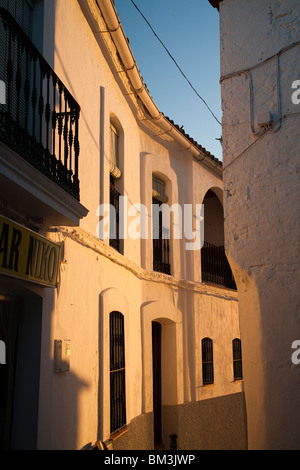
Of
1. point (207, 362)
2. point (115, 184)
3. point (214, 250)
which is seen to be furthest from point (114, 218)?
point (214, 250)

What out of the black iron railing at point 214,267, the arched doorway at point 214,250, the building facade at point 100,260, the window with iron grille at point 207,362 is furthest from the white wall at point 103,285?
the arched doorway at point 214,250

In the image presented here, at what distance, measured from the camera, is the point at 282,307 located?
243 inches

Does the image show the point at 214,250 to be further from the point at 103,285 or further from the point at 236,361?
the point at 103,285

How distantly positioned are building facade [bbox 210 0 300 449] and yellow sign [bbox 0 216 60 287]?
8.38 ft

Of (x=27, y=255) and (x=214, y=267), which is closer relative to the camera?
(x=27, y=255)

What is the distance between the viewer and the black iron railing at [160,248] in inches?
417

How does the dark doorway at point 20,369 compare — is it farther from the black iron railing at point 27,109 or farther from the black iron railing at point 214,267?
the black iron railing at point 214,267

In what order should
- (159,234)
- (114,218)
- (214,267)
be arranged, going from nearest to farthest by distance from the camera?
(114,218), (159,234), (214,267)

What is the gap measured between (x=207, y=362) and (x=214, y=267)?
8.83ft

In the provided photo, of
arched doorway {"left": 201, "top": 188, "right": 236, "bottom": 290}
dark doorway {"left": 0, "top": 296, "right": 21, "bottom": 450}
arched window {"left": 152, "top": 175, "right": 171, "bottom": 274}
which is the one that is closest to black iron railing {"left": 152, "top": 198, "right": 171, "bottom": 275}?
arched window {"left": 152, "top": 175, "right": 171, "bottom": 274}

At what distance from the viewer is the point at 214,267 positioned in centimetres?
1352

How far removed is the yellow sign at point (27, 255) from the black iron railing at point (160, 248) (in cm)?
531

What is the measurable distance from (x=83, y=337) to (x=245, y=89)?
12.8 ft

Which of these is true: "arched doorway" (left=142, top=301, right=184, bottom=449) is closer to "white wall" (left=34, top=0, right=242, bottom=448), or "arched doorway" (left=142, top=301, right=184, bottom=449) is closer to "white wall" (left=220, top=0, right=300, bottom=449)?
"white wall" (left=34, top=0, right=242, bottom=448)
